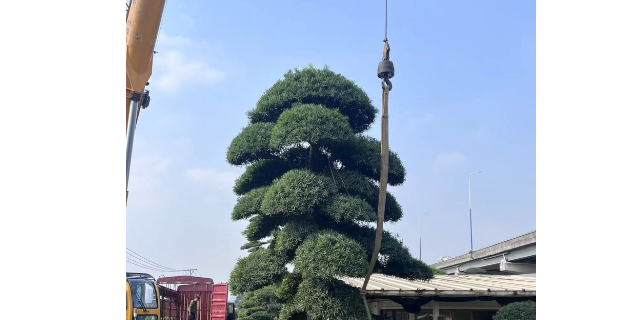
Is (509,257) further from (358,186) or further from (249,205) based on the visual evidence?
(249,205)

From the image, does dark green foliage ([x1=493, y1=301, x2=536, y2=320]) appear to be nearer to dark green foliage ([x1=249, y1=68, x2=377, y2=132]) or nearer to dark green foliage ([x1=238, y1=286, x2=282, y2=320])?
dark green foliage ([x1=238, y1=286, x2=282, y2=320])

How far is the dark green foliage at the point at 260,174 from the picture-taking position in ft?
32.6

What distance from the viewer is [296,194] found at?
880 cm

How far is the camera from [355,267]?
8.27 meters

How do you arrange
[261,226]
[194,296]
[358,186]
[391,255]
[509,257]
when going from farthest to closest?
[509,257]
[194,296]
[261,226]
[358,186]
[391,255]

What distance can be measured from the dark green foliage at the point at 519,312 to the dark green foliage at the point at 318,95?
14.0 feet

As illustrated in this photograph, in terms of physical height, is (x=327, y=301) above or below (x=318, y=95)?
below

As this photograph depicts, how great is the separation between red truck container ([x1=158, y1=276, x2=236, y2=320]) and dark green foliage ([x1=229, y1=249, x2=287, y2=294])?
604cm

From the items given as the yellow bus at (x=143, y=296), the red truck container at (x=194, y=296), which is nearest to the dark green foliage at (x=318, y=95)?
the yellow bus at (x=143, y=296)

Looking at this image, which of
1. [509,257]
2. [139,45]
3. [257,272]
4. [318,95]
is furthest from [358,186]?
[509,257]

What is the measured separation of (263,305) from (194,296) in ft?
26.0
